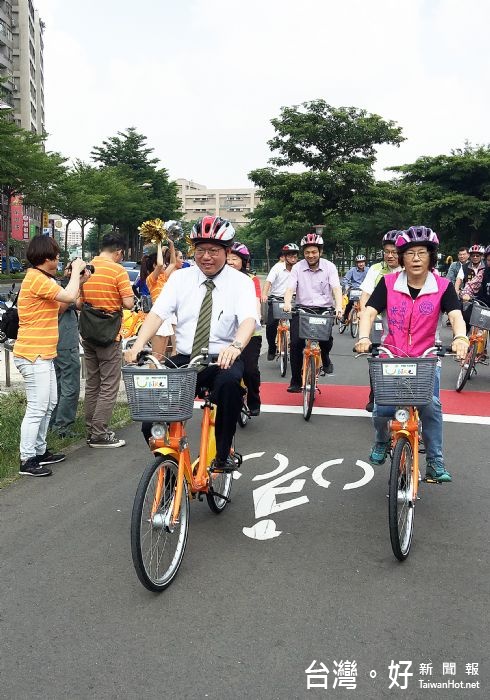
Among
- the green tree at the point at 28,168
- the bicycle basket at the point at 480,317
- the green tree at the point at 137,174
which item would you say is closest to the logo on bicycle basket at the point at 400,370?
the bicycle basket at the point at 480,317

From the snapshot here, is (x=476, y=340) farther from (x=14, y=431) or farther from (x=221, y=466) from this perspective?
(x=221, y=466)

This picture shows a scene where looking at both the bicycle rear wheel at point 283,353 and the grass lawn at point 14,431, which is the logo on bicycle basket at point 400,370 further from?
the bicycle rear wheel at point 283,353

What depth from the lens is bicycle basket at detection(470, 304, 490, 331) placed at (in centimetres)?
933

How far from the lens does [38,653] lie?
313 cm

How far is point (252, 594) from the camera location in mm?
3695

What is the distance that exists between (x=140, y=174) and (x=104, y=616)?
202 feet

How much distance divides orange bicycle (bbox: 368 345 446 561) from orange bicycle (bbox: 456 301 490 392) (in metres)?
4.87

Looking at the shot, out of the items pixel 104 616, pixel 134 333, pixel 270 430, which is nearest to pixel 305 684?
pixel 104 616

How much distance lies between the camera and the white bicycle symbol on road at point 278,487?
4648 mm

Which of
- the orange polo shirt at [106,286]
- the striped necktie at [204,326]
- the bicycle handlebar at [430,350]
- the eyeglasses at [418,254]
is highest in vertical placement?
the eyeglasses at [418,254]

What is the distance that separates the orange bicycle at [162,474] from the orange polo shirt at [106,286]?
2676 mm

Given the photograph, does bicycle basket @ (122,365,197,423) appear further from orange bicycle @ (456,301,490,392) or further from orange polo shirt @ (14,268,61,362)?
orange bicycle @ (456,301,490,392)

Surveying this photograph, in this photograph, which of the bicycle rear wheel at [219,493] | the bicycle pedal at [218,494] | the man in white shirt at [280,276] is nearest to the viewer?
the bicycle pedal at [218,494]

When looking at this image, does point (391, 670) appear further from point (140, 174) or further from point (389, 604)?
point (140, 174)
